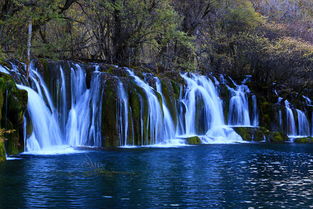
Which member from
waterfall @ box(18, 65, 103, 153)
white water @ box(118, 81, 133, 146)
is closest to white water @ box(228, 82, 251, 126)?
white water @ box(118, 81, 133, 146)

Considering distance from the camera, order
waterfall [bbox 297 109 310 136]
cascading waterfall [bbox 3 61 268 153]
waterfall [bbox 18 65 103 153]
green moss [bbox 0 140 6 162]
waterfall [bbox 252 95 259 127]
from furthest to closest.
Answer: waterfall [bbox 297 109 310 136]
waterfall [bbox 252 95 259 127]
cascading waterfall [bbox 3 61 268 153]
waterfall [bbox 18 65 103 153]
green moss [bbox 0 140 6 162]

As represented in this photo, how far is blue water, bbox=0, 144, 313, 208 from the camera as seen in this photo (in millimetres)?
9195

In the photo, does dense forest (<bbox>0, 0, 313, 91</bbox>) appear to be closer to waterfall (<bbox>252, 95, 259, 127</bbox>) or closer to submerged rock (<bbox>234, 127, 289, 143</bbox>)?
waterfall (<bbox>252, 95, 259, 127</bbox>)

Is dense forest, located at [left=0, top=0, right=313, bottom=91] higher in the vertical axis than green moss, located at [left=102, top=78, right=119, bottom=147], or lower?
higher

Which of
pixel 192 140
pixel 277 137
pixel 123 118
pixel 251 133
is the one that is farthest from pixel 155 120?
pixel 277 137

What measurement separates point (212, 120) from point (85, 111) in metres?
11.3

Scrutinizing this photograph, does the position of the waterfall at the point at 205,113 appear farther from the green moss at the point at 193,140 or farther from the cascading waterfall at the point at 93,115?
the green moss at the point at 193,140

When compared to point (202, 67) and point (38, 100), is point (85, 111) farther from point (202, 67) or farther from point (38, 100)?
point (202, 67)

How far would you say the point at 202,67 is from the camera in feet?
136

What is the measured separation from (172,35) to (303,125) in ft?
43.0

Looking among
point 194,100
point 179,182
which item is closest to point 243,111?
point 194,100

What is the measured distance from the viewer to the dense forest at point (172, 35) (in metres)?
25.0

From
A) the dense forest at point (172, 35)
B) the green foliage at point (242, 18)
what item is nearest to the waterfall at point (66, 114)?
the dense forest at point (172, 35)

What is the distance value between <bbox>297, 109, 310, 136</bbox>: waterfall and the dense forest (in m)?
3.59
